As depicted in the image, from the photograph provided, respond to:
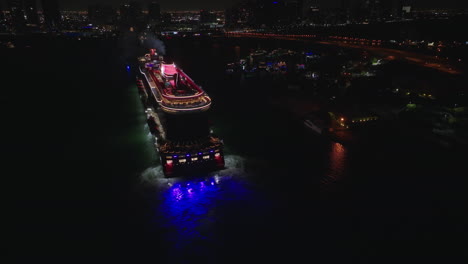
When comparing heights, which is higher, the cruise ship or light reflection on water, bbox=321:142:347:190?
the cruise ship

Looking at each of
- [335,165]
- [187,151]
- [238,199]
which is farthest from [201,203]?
[335,165]

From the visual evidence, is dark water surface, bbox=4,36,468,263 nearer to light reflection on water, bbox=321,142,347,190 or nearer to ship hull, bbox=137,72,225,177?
light reflection on water, bbox=321,142,347,190

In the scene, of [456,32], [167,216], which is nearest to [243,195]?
[167,216]

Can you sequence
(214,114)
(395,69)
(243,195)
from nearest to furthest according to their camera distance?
(243,195) < (214,114) < (395,69)

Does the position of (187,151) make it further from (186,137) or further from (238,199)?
(238,199)

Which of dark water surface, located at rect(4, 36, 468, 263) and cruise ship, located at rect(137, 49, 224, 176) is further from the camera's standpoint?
cruise ship, located at rect(137, 49, 224, 176)

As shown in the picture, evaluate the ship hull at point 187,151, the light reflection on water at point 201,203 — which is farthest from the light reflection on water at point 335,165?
the ship hull at point 187,151

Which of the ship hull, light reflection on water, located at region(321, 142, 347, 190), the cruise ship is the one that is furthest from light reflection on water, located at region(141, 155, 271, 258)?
light reflection on water, located at region(321, 142, 347, 190)

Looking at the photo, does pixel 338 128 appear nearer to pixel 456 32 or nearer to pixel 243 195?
pixel 243 195
